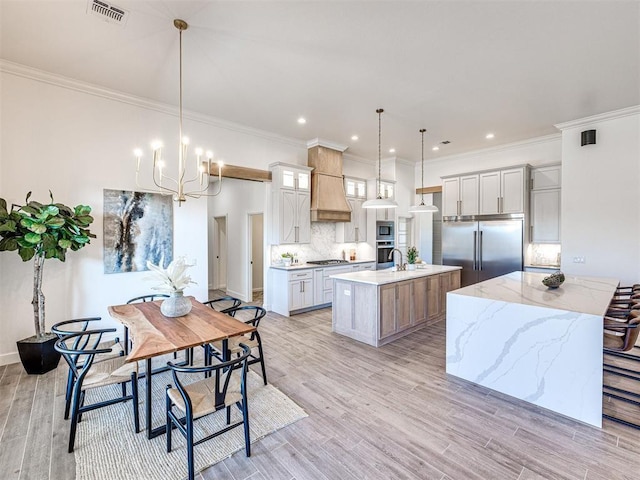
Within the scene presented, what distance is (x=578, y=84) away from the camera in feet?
12.5

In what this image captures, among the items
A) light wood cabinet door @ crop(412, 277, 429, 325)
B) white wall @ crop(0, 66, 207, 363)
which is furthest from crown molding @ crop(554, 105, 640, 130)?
white wall @ crop(0, 66, 207, 363)

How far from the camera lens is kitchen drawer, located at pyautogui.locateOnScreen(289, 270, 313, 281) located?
218 inches

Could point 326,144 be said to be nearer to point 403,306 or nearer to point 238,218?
point 238,218

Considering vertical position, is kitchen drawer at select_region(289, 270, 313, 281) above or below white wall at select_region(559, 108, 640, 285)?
below

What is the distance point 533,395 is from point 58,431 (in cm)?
397

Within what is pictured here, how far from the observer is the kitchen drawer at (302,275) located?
553 cm

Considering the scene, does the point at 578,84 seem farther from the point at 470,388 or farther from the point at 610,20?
the point at 470,388

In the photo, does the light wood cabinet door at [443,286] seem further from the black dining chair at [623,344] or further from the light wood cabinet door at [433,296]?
the black dining chair at [623,344]

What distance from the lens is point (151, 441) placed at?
87.0 inches

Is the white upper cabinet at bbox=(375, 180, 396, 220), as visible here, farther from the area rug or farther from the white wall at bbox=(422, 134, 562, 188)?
the area rug

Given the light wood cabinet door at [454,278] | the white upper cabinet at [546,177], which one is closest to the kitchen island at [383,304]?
the light wood cabinet door at [454,278]

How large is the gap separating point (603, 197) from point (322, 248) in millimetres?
5017

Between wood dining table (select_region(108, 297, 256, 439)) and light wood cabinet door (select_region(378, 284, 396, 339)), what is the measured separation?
6.70 feet

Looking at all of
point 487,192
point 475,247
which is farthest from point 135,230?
point 487,192
